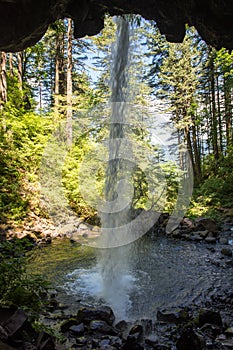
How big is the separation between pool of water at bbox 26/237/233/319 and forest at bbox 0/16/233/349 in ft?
2.54

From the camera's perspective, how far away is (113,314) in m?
3.60

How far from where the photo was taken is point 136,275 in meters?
5.44

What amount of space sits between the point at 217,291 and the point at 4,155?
808cm

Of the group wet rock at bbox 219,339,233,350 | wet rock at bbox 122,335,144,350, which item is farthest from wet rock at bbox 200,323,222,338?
wet rock at bbox 122,335,144,350

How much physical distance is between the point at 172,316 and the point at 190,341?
75 centimetres

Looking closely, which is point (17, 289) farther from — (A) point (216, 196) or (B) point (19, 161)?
(A) point (216, 196)

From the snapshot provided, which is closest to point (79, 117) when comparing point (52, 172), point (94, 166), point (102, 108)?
point (102, 108)

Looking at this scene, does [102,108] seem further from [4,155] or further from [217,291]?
[217,291]

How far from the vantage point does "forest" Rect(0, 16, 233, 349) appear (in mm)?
8695

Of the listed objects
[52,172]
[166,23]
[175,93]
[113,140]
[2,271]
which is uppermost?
[175,93]

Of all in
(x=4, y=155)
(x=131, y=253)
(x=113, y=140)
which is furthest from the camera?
(x=4, y=155)

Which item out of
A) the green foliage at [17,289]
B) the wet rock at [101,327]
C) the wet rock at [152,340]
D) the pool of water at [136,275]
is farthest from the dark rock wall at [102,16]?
the wet rock at [152,340]

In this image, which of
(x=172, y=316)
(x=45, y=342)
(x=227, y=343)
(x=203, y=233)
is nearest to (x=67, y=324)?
(x=45, y=342)

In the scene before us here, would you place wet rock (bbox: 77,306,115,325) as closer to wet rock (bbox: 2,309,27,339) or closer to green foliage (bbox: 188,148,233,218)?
wet rock (bbox: 2,309,27,339)
